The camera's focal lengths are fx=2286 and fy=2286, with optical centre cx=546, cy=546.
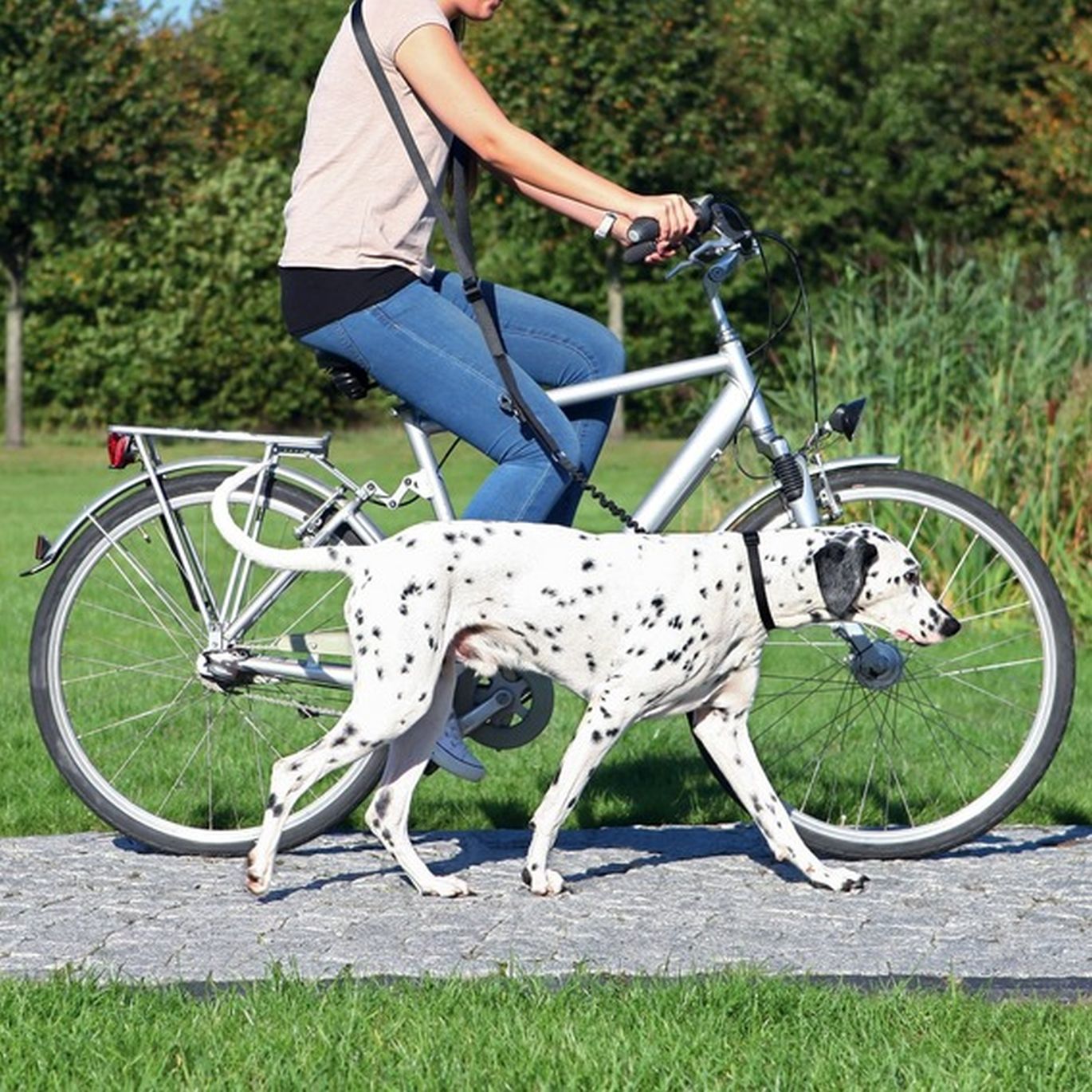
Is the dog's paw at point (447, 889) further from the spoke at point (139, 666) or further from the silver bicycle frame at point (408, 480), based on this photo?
the spoke at point (139, 666)

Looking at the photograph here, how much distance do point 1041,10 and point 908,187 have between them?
3.47m

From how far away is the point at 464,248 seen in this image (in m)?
5.00

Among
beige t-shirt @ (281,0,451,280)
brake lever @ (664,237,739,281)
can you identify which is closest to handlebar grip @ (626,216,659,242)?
brake lever @ (664,237,739,281)

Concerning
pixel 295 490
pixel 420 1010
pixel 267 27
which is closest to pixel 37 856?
pixel 295 490

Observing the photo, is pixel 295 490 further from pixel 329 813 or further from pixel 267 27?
pixel 267 27

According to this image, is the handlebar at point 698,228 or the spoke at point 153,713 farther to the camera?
the spoke at point 153,713

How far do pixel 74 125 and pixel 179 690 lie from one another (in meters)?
21.8

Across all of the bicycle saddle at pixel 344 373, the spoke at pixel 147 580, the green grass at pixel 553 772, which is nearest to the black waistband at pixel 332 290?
the bicycle saddle at pixel 344 373

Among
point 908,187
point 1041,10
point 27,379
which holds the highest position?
point 1041,10

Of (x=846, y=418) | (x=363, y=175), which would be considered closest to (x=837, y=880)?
(x=846, y=418)

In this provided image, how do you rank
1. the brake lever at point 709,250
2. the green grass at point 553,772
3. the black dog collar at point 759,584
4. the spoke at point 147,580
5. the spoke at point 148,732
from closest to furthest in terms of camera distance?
the black dog collar at point 759,584
the brake lever at point 709,250
the spoke at point 147,580
the spoke at point 148,732
the green grass at point 553,772

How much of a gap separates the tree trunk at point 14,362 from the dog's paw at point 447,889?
23.4 meters

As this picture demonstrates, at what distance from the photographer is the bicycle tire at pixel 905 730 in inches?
213

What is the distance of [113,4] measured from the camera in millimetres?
27500
